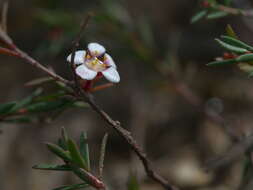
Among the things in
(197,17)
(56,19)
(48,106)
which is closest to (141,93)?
(56,19)

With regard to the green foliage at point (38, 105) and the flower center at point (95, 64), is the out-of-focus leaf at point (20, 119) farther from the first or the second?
the flower center at point (95, 64)

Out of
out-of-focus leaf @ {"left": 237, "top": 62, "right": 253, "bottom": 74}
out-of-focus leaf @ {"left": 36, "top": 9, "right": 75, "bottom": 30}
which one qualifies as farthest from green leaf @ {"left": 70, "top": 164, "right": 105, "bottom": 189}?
out-of-focus leaf @ {"left": 36, "top": 9, "right": 75, "bottom": 30}

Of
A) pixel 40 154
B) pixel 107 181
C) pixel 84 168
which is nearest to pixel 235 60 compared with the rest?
pixel 84 168

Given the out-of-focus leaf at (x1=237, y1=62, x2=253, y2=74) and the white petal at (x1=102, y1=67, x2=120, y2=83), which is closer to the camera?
the white petal at (x1=102, y1=67, x2=120, y2=83)

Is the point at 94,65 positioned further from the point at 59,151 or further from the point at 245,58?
the point at 245,58

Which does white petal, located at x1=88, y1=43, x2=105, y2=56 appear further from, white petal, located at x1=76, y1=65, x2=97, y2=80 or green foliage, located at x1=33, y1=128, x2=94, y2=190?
green foliage, located at x1=33, y1=128, x2=94, y2=190

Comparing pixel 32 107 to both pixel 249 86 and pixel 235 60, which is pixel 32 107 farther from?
pixel 249 86
